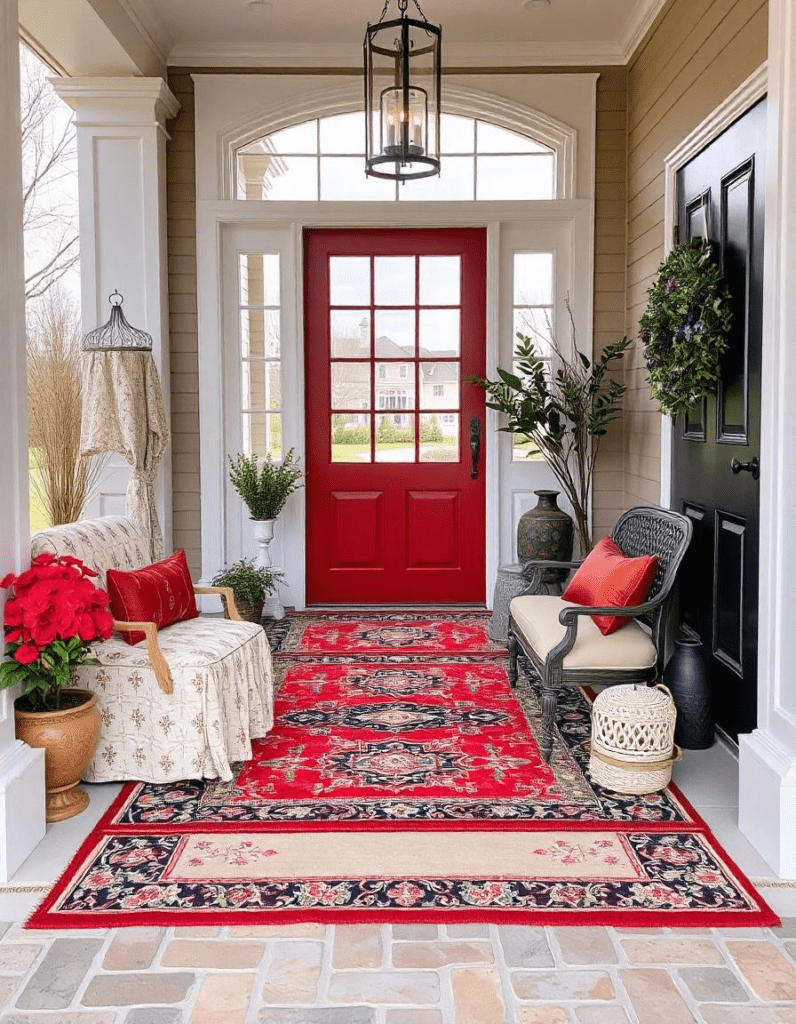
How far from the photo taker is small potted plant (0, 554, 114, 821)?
122 inches

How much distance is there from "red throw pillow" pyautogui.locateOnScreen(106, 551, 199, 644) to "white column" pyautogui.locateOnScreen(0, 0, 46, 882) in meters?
0.58

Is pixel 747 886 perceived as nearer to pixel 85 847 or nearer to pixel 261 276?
pixel 85 847

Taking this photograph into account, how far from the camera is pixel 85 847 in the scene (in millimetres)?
3088

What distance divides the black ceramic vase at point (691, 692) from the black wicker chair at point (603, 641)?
0.22ft

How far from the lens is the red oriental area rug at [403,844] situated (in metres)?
2.70

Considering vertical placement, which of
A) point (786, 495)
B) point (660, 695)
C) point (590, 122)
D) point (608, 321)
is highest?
point (590, 122)

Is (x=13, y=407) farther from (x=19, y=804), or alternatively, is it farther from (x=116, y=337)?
(x=116, y=337)

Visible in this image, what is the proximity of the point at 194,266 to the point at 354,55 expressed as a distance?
1.62 meters

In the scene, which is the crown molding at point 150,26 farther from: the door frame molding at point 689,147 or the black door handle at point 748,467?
the black door handle at point 748,467

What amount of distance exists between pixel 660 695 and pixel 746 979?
3.91 feet

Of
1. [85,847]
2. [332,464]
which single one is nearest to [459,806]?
[85,847]

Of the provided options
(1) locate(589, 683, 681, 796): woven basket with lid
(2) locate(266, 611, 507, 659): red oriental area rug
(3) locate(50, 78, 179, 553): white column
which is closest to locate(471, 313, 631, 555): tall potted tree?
(2) locate(266, 611, 507, 659): red oriental area rug

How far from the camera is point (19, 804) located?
3.00m

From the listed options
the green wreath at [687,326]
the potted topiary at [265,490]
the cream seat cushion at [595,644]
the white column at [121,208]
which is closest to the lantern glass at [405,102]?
the green wreath at [687,326]
